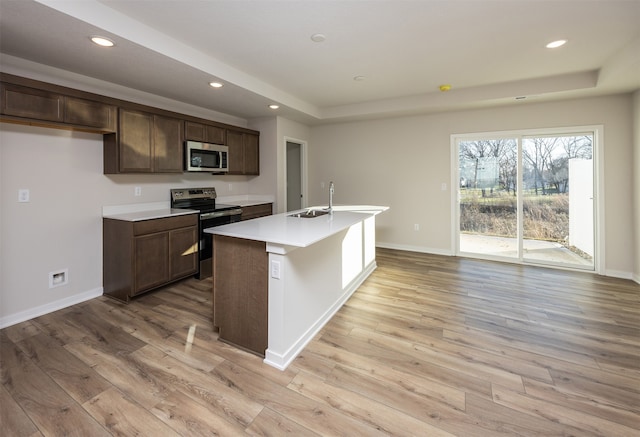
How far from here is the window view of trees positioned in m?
4.17

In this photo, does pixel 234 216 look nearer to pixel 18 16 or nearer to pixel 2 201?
pixel 2 201

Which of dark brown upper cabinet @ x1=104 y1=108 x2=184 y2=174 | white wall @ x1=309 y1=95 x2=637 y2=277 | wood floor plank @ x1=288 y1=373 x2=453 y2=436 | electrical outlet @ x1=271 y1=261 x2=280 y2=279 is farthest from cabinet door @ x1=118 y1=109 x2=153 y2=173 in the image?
white wall @ x1=309 y1=95 x2=637 y2=277

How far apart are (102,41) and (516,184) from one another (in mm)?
5277

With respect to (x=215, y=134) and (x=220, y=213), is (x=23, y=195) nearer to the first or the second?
(x=220, y=213)

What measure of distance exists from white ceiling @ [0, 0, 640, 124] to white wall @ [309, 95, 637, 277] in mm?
356

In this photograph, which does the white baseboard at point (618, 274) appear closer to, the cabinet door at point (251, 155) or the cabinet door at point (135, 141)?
the cabinet door at point (251, 155)

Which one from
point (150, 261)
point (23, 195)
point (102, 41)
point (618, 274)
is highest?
point (102, 41)

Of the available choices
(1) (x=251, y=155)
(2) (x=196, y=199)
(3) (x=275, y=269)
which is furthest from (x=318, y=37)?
(2) (x=196, y=199)

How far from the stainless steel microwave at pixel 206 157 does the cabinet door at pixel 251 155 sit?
1.55 ft

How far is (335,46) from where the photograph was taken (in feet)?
9.25

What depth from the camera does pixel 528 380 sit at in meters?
1.86

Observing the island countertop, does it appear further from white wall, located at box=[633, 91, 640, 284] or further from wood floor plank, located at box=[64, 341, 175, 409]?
white wall, located at box=[633, 91, 640, 284]

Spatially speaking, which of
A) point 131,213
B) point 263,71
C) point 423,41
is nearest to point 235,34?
point 263,71

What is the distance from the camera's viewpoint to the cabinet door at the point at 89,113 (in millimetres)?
2693
